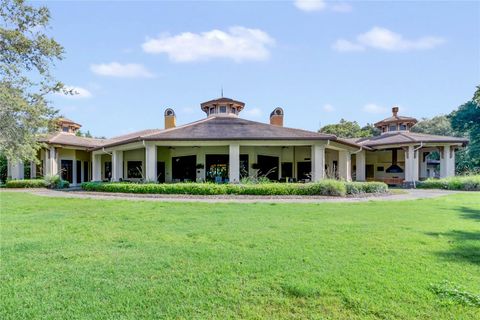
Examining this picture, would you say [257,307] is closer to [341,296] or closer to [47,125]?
[341,296]

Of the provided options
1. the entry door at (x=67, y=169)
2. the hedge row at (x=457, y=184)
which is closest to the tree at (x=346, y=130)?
the hedge row at (x=457, y=184)

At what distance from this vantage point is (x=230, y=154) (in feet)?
63.2

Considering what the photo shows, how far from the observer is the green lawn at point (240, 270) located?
3.26 metres

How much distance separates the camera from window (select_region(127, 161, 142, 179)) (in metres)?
25.6

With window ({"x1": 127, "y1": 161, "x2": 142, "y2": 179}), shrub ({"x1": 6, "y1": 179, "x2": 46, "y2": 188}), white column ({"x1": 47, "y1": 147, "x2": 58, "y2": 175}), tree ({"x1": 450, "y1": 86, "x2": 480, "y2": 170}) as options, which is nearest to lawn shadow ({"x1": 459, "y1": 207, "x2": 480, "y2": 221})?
window ({"x1": 127, "y1": 161, "x2": 142, "y2": 179})

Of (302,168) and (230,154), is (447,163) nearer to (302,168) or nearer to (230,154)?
(302,168)

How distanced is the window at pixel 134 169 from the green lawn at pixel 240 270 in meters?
18.0

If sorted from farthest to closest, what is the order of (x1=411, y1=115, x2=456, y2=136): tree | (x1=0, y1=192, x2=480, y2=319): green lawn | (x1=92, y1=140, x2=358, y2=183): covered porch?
(x1=411, y1=115, x2=456, y2=136): tree
(x1=92, y1=140, x2=358, y2=183): covered porch
(x1=0, y1=192, x2=480, y2=319): green lawn

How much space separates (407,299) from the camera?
342 cm

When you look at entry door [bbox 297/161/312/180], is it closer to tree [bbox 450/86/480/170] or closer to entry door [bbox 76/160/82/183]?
entry door [bbox 76/160/82/183]

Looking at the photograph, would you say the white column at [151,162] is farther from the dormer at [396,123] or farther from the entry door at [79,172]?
the dormer at [396,123]

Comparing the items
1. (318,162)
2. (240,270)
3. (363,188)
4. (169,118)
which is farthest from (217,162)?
(240,270)

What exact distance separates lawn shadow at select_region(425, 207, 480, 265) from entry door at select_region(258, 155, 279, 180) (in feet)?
51.7

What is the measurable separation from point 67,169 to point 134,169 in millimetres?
6284
